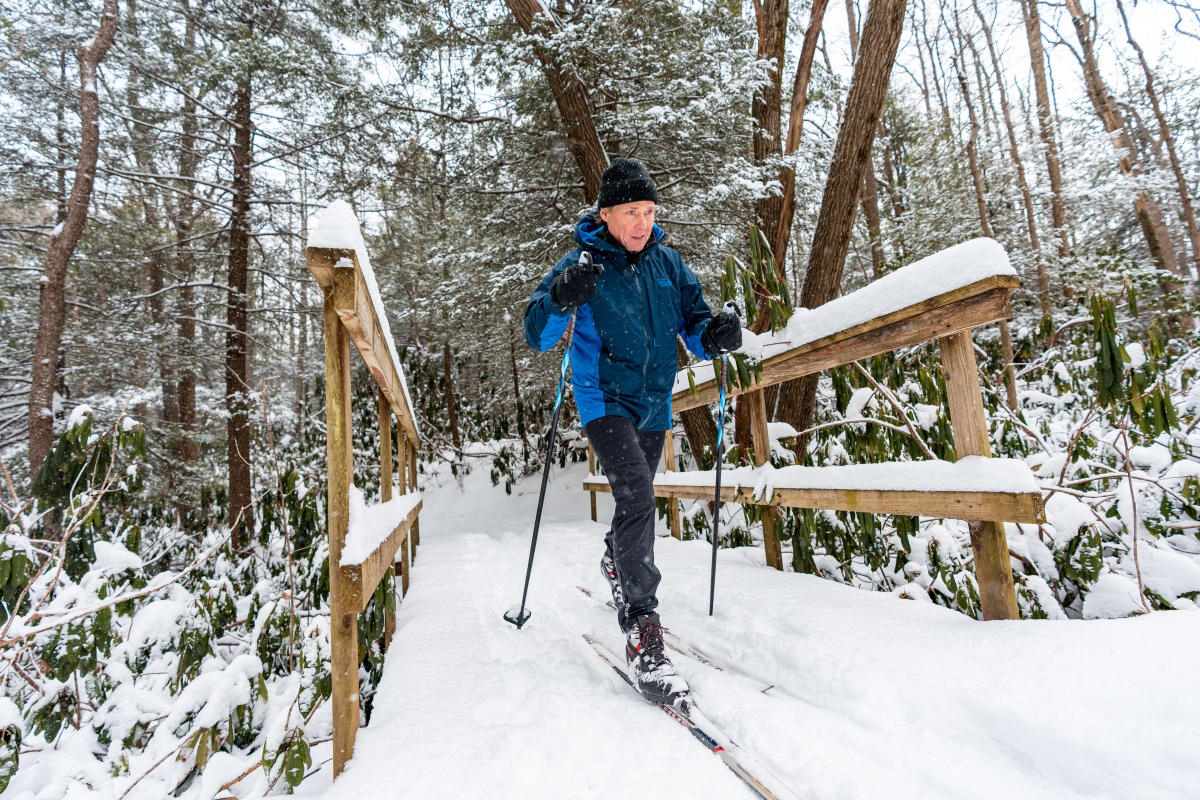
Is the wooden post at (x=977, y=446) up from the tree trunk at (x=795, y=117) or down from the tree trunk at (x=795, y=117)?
down

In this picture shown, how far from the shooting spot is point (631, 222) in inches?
90.1

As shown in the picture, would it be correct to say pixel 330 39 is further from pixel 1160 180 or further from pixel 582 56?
pixel 1160 180

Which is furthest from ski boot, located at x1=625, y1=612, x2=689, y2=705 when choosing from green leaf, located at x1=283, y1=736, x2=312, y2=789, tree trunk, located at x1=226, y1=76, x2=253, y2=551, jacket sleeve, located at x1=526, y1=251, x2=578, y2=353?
tree trunk, located at x1=226, y1=76, x2=253, y2=551

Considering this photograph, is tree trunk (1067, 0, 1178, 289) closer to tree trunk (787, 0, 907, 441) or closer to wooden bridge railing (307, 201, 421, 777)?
tree trunk (787, 0, 907, 441)

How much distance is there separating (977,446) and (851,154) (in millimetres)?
3328

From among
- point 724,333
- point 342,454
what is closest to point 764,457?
point 724,333

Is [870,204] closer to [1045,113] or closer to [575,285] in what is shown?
[1045,113]

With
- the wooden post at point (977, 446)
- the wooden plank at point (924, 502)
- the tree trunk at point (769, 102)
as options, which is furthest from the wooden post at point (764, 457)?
the tree trunk at point (769, 102)

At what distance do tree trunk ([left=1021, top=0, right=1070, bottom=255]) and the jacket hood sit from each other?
1364 cm

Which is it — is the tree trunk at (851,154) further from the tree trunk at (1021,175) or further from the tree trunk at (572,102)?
the tree trunk at (1021,175)

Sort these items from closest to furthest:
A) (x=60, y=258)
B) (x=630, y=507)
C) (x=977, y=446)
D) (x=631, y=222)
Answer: (x=977, y=446), (x=630, y=507), (x=631, y=222), (x=60, y=258)

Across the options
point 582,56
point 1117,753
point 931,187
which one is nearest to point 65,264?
point 582,56

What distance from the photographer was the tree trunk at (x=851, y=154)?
4309 mm

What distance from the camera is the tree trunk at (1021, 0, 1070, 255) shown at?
12469 millimetres
